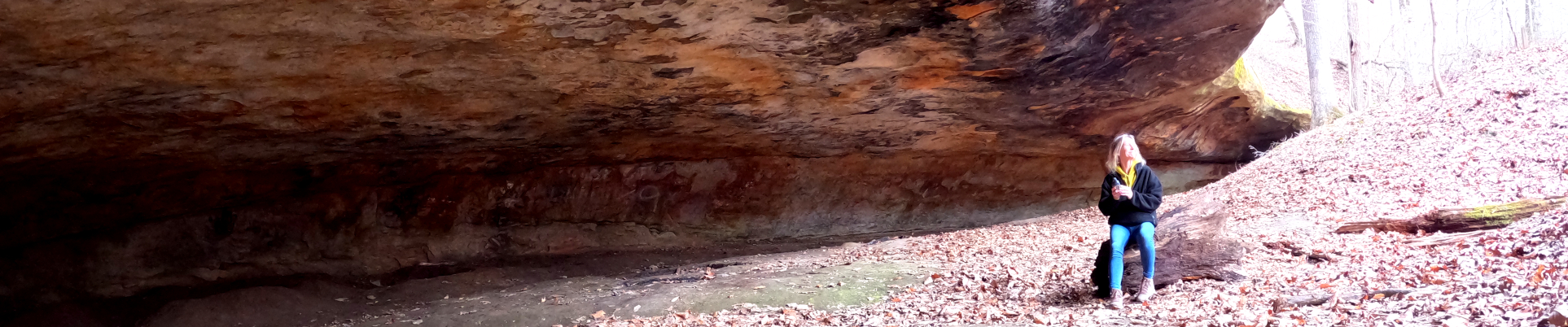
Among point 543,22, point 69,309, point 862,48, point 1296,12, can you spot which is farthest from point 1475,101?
point 1296,12

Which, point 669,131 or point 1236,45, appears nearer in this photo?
point 1236,45

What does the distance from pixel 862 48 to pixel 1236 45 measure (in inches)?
161

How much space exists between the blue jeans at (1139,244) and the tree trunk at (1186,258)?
13 centimetres

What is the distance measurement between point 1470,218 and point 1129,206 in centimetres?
265

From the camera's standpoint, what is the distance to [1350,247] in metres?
5.29

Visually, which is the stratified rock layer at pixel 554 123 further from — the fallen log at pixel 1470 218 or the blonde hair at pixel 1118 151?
the fallen log at pixel 1470 218

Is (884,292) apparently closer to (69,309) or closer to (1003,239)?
(1003,239)

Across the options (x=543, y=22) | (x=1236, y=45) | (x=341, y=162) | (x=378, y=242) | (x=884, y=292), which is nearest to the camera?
(x=543, y=22)

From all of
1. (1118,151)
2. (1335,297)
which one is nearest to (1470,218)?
(1335,297)

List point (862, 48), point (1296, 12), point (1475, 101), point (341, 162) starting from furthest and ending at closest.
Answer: point (1296, 12), point (341, 162), point (1475, 101), point (862, 48)

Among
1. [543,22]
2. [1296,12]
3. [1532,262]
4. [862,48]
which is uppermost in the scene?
[543,22]

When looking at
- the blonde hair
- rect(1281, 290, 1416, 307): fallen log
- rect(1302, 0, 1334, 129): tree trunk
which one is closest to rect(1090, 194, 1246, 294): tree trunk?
the blonde hair

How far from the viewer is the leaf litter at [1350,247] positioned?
147 inches

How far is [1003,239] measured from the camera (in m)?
9.11
